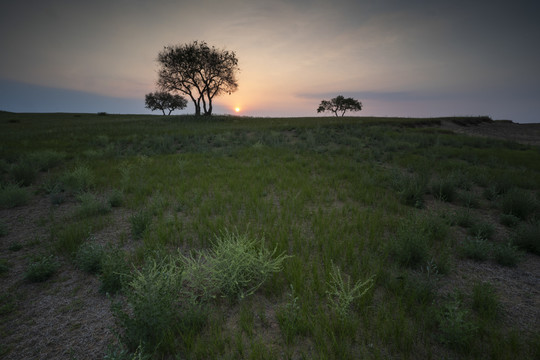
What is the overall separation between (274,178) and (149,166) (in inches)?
233

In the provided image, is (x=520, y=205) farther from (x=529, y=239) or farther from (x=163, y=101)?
(x=163, y=101)

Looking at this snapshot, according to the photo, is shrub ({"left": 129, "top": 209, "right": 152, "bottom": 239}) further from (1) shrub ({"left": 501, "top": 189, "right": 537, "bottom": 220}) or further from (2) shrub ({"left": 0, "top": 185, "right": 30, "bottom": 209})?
(1) shrub ({"left": 501, "top": 189, "right": 537, "bottom": 220})

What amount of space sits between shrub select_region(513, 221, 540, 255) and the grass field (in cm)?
2

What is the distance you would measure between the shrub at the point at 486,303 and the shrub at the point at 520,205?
4.46 metres

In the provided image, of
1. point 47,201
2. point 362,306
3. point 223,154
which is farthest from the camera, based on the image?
point 223,154

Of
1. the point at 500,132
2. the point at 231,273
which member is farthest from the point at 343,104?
the point at 231,273

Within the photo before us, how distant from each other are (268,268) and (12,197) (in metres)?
7.91

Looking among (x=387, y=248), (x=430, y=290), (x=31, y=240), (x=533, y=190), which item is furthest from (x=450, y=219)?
(x=31, y=240)

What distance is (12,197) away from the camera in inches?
258

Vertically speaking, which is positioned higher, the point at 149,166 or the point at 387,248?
the point at 149,166

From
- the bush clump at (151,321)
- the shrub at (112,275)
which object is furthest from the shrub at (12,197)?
the bush clump at (151,321)

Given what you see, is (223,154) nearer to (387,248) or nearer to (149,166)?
(149,166)

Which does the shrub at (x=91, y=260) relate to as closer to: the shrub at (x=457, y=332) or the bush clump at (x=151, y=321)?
the bush clump at (x=151, y=321)

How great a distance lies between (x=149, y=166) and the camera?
34.6 ft
